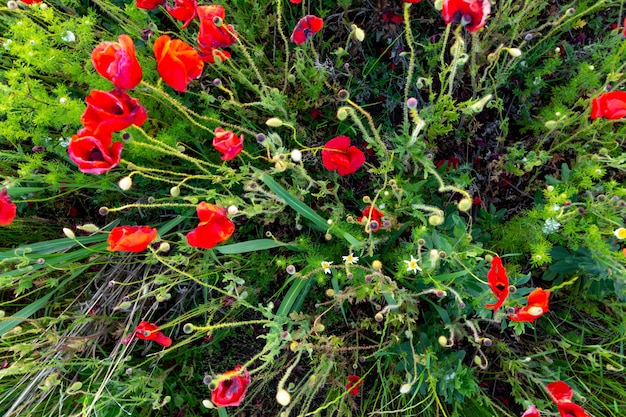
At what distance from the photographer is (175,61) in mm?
1416

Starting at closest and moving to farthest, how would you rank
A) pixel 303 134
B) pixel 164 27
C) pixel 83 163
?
1. pixel 83 163
2. pixel 303 134
3. pixel 164 27

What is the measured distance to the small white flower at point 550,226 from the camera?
1.73 m

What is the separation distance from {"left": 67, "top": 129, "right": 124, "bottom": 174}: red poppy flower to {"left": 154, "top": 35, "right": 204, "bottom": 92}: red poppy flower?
1.02 feet

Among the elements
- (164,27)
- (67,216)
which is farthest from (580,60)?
(67,216)

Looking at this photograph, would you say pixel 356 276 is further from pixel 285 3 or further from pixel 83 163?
pixel 285 3

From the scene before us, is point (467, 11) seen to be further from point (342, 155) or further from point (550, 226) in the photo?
point (550, 226)

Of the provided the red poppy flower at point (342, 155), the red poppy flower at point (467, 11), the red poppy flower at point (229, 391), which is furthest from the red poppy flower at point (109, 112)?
the red poppy flower at point (467, 11)

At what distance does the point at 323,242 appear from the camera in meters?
2.32

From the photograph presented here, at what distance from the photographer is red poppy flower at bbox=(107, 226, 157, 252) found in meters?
1.48

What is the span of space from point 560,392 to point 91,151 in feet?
6.41

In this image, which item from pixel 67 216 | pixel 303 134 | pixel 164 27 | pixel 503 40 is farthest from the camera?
pixel 67 216

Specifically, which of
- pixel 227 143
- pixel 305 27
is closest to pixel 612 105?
pixel 305 27

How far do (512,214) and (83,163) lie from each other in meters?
2.09

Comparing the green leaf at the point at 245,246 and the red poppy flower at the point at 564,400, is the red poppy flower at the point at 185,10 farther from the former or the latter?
the red poppy flower at the point at 564,400
